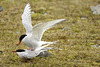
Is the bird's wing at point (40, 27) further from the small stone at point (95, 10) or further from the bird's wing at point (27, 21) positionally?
the small stone at point (95, 10)

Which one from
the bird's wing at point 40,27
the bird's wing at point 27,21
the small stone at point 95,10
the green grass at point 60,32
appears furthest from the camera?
the small stone at point 95,10

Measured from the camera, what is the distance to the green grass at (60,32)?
8062mm

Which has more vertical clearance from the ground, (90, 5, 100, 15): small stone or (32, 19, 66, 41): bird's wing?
(90, 5, 100, 15): small stone

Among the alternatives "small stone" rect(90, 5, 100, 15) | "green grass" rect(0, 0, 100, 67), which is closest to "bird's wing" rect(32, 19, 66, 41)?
"green grass" rect(0, 0, 100, 67)

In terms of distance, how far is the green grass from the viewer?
8062 millimetres

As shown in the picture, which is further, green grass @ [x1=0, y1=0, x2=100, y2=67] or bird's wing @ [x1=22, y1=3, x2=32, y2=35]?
green grass @ [x1=0, y1=0, x2=100, y2=67]

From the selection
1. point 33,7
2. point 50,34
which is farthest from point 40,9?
point 50,34

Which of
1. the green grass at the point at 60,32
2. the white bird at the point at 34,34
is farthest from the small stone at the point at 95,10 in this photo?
the white bird at the point at 34,34

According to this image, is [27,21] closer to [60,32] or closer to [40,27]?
[40,27]

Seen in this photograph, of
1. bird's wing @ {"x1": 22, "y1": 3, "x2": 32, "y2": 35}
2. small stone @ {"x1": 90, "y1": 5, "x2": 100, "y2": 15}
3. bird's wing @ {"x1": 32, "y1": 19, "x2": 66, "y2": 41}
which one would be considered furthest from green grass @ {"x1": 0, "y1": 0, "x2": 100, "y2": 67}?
bird's wing @ {"x1": 22, "y1": 3, "x2": 32, "y2": 35}

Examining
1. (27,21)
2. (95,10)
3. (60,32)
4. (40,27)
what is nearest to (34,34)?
(40,27)

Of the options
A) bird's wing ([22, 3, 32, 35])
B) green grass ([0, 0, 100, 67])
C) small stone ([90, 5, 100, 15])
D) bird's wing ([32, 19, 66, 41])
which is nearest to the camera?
bird's wing ([32, 19, 66, 41])

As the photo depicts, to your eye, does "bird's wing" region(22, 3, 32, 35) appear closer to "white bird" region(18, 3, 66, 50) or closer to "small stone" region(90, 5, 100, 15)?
"white bird" region(18, 3, 66, 50)

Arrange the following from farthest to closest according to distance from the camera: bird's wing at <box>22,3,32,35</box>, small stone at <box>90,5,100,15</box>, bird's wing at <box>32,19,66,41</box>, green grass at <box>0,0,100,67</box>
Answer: small stone at <box>90,5,100,15</box> < green grass at <box>0,0,100,67</box> < bird's wing at <box>22,3,32,35</box> < bird's wing at <box>32,19,66,41</box>
